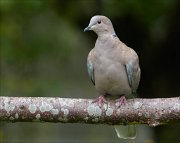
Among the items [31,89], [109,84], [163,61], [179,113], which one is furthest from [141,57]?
[179,113]

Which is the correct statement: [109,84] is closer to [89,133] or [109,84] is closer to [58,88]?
[58,88]

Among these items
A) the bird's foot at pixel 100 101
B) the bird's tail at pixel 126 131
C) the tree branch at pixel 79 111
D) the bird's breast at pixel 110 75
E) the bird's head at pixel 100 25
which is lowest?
the bird's tail at pixel 126 131

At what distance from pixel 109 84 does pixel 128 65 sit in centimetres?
22

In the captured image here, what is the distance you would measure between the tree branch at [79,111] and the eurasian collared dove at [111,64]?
0.39 m

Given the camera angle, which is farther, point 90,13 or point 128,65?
point 90,13

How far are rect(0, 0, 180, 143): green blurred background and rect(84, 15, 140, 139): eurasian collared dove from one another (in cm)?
171

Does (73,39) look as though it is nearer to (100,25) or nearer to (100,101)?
(100,25)

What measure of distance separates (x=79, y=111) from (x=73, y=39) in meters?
3.06

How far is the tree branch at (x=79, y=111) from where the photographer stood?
4.60 m

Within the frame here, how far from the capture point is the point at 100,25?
522cm

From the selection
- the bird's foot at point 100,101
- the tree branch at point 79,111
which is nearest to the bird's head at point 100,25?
the bird's foot at point 100,101

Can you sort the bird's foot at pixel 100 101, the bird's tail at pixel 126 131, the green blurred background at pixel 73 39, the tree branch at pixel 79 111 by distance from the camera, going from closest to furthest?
the tree branch at pixel 79 111 → the bird's foot at pixel 100 101 → the bird's tail at pixel 126 131 → the green blurred background at pixel 73 39

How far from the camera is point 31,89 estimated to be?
7.10 metres

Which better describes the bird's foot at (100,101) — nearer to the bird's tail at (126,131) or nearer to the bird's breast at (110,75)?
the bird's breast at (110,75)
